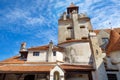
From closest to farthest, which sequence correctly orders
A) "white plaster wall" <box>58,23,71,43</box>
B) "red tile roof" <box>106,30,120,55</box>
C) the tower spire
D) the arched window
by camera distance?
the arched window < "red tile roof" <box>106,30,120,55</box> < "white plaster wall" <box>58,23,71,43</box> < the tower spire

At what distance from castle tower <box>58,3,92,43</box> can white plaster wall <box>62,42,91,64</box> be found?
422 centimetres

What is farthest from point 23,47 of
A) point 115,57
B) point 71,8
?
point 115,57

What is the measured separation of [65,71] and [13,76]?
7.40 metres

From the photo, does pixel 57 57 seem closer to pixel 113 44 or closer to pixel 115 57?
pixel 115 57

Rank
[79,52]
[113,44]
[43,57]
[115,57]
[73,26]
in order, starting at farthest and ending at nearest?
[73,26] < [79,52] < [43,57] < [113,44] < [115,57]

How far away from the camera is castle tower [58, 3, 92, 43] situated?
27453mm

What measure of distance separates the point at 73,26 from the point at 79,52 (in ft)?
25.1

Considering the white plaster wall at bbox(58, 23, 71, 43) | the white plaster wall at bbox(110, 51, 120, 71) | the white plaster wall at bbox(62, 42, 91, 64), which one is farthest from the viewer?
the white plaster wall at bbox(58, 23, 71, 43)

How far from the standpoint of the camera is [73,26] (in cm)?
2836

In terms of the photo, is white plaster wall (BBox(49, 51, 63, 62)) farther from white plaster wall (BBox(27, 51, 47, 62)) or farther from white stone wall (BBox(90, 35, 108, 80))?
white stone wall (BBox(90, 35, 108, 80))

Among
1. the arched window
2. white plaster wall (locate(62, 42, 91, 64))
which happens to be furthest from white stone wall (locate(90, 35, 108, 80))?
the arched window

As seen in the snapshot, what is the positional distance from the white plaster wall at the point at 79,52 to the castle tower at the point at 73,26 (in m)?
4.22

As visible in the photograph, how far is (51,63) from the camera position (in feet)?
67.2

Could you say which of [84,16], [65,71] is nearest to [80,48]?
[65,71]
